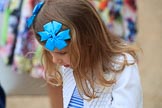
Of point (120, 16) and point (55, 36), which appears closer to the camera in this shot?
point (55, 36)

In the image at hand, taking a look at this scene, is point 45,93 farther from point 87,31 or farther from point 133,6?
point 87,31

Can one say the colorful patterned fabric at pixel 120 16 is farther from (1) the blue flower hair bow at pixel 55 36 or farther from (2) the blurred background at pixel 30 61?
(1) the blue flower hair bow at pixel 55 36

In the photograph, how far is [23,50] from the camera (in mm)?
2145

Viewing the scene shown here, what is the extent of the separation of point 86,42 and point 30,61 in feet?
3.60

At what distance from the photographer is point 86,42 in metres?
1.13

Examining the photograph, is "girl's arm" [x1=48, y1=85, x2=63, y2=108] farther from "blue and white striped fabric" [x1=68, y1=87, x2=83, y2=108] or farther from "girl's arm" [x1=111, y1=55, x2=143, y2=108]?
"girl's arm" [x1=111, y1=55, x2=143, y2=108]

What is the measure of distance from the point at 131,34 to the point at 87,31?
118cm

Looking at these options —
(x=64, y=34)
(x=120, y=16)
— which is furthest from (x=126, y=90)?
(x=120, y=16)

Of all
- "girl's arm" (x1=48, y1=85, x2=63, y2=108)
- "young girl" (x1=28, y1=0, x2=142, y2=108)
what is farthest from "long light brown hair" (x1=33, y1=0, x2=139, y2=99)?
"girl's arm" (x1=48, y1=85, x2=63, y2=108)

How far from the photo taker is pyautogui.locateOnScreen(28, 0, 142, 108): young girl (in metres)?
1.09

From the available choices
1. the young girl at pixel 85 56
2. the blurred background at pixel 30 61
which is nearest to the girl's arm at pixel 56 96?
the young girl at pixel 85 56

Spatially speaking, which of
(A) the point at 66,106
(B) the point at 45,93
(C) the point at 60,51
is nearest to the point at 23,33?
(B) the point at 45,93

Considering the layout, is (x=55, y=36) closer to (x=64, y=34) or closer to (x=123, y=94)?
(x=64, y=34)

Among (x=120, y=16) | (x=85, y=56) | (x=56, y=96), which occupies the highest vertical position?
(x=120, y=16)
